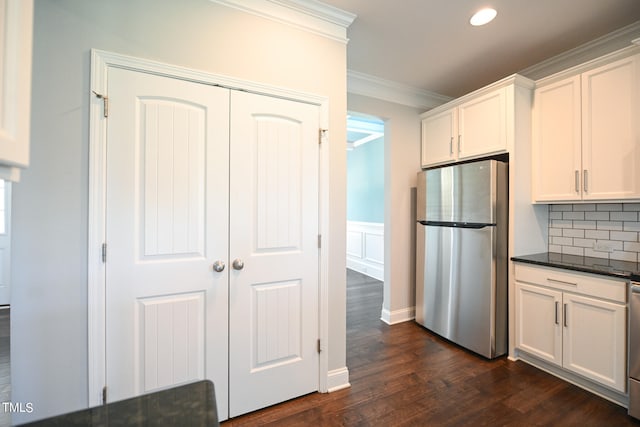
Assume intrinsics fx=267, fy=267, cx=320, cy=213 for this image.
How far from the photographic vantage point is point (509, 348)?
92.8 inches

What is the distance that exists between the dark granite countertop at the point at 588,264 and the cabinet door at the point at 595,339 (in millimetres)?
210

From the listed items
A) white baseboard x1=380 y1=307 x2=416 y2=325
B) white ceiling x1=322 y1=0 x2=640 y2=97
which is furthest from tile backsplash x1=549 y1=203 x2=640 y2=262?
white baseboard x1=380 y1=307 x2=416 y2=325

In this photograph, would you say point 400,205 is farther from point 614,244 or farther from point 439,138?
point 614,244

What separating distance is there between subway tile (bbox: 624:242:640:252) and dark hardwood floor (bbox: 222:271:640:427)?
1143mm

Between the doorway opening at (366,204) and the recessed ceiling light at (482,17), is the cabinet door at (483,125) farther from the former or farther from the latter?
the doorway opening at (366,204)

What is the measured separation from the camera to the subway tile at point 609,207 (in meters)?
2.16

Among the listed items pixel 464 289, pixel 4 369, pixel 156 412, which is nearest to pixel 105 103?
pixel 156 412

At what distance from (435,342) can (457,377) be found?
58 centimetres

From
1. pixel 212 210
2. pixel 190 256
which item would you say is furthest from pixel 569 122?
pixel 190 256

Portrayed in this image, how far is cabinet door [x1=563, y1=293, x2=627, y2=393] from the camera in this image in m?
1.74

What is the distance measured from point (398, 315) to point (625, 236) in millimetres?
2080

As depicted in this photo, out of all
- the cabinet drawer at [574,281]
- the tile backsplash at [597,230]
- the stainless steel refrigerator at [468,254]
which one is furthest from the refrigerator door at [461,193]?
the tile backsplash at [597,230]

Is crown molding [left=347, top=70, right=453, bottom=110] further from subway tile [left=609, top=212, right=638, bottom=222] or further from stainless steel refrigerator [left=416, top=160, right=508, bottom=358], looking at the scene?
subway tile [left=609, top=212, right=638, bottom=222]

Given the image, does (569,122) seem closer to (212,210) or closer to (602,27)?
(602,27)
